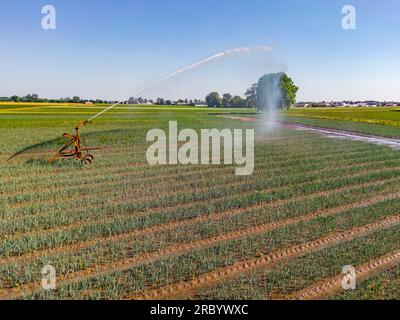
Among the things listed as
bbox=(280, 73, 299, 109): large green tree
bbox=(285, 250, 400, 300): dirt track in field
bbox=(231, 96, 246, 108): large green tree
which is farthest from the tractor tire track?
bbox=(231, 96, 246, 108): large green tree

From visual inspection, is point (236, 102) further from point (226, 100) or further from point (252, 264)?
point (252, 264)

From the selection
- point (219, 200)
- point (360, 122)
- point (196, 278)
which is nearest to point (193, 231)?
point (196, 278)

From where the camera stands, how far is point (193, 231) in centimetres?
787

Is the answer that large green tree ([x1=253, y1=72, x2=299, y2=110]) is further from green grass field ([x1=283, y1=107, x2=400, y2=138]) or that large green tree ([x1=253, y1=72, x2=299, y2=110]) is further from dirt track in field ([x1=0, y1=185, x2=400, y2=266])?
dirt track in field ([x1=0, y1=185, x2=400, y2=266])

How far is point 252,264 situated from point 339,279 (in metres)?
1.64

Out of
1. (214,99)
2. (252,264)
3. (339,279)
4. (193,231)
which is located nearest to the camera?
(339,279)

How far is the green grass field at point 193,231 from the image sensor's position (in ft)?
18.2

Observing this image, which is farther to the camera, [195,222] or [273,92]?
[273,92]

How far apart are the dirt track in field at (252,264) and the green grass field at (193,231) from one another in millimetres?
25

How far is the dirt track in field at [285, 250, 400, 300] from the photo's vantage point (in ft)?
17.3

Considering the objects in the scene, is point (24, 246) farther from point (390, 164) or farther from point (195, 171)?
point (390, 164)

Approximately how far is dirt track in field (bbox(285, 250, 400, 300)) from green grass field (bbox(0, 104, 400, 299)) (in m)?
0.06

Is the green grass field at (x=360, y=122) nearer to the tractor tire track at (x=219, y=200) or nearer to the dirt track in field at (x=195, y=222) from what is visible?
the tractor tire track at (x=219, y=200)
